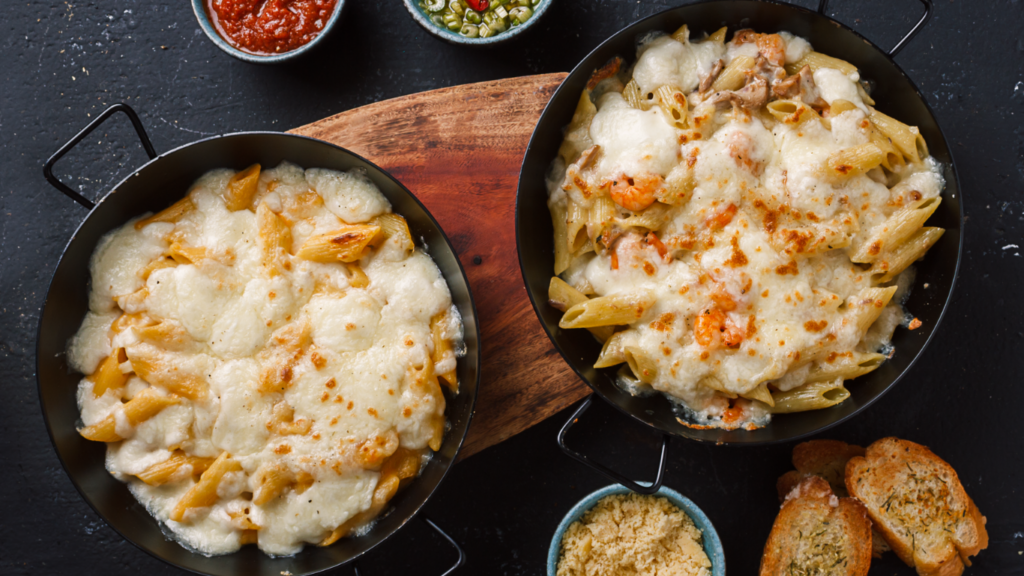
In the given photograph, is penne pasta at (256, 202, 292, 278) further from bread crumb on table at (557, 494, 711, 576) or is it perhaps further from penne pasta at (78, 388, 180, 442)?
bread crumb on table at (557, 494, 711, 576)

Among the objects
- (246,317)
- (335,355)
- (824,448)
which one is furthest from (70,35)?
(824,448)

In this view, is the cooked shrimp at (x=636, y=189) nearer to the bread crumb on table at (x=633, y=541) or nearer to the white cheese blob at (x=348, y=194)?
the white cheese blob at (x=348, y=194)

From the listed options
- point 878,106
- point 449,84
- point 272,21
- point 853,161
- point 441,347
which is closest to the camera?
point 853,161

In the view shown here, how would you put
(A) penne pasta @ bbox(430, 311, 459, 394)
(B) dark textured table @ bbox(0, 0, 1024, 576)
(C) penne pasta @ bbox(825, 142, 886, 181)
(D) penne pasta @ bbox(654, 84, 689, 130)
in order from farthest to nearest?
(B) dark textured table @ bbox(0, 0, 1024, 576), (A) penne pasta @ bbox(430, 311, 459, 394), (D) penne pasta @ bbox(654, 84, 689, 130), (C) penne pasta @ bbox(825, 142, 886, 181)

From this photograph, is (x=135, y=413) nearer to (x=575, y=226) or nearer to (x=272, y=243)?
(x=272, y=243)

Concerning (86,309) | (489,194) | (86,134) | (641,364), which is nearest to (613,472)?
(641,364)

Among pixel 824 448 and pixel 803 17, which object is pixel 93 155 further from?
pixel 824 448

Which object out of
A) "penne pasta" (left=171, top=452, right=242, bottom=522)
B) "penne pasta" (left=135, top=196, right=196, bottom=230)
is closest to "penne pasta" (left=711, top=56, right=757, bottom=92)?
"penne pasta" (left=135, top=196, right=196, bottom=230)
